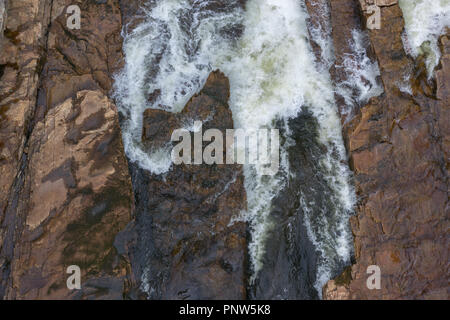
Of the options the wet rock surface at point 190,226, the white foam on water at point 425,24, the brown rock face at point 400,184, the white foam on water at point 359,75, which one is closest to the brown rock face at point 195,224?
the wet rock surface at point 190,226

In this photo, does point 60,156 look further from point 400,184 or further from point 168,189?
point 400,184

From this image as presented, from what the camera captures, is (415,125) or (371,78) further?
(371,78)

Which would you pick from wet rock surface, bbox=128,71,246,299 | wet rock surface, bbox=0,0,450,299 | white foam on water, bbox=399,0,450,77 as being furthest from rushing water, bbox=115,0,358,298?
white foam on water, bbox=399,0,450,77

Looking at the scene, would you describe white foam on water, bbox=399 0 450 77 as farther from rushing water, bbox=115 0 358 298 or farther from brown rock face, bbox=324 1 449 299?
rushing water, bbox=115 0 358 298

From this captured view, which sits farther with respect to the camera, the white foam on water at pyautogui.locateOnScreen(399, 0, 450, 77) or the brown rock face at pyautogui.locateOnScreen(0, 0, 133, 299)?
the white foam on water at pyautogui.locateOnScreen(399, 0, 450, 77)

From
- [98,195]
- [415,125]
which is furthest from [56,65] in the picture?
[415,125]

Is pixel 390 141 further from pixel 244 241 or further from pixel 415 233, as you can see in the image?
pixel 244 241
